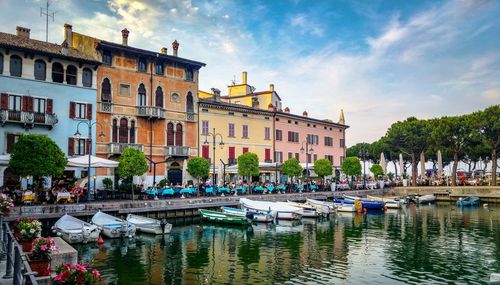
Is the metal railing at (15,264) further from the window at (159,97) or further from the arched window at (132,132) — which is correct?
the window at (159,97)

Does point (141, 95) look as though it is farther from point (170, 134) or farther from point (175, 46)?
point (175, 46)

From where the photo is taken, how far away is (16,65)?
1401 inches

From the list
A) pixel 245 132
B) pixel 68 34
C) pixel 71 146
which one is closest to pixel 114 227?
pixel 71 146

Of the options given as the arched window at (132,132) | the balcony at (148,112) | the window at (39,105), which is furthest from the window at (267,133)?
the window at (39,105)

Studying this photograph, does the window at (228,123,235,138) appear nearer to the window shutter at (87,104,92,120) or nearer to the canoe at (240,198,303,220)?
the canoe at (240,198,303,220)

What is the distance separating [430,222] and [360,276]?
21339 mm

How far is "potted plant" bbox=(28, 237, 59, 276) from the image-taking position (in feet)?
36.9

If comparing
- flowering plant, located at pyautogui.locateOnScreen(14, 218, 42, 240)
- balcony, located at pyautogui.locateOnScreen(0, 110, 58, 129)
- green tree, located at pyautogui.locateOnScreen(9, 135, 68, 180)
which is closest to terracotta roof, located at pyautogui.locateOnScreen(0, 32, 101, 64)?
balcony, located at pyautogui.locateOnScreen(0, 110, 58, 129)

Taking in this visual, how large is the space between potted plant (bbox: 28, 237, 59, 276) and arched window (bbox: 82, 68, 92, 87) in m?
31.6

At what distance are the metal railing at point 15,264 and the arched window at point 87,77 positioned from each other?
88.6 ft

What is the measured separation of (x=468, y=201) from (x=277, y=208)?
97.5ft

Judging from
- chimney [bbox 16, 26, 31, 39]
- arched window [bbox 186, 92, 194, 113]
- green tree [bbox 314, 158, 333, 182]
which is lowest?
green tree [bbox 314, 158, 333, 182]

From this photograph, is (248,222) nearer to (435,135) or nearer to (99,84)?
(99,84)

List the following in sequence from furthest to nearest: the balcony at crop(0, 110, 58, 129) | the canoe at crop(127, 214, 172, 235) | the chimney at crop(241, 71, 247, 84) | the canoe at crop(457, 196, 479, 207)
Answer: the chimney at crop(241, 71, 247, 84), the canoe at crop(457, 196, 479, 207), the balcony at crop(0, 110, 58, 129), the canoe at crop(127, 214, 172, 235)
